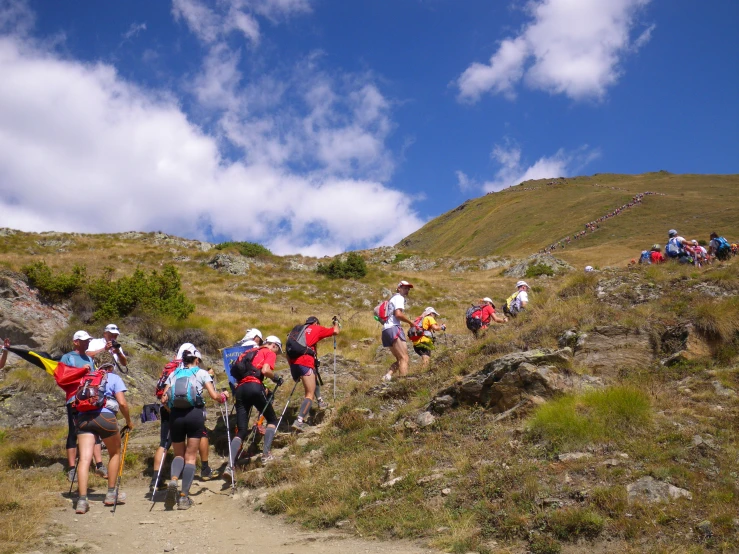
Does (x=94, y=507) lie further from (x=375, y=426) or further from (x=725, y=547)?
(x=725, y=547)

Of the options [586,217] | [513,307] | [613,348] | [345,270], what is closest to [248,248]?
[345,270]

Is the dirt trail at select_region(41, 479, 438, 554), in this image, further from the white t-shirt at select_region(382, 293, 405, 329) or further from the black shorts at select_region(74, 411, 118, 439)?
the white t-shirt at select_region(382, 293, 405, 329)

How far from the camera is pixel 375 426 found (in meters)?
8.12

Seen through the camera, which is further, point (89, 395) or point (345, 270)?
point (345, 270)

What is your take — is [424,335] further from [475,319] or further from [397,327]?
[475,319]

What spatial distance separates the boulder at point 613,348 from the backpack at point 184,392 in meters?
5.76

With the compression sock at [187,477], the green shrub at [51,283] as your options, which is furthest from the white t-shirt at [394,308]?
the green shrub at [51,283]

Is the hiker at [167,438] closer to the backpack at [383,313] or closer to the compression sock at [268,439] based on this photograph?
the compression sock at [268,439]

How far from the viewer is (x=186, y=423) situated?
22.7 ft

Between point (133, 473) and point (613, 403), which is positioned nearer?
point (613, 403)

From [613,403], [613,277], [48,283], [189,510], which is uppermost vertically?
[48,283]

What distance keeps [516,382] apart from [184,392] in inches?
179

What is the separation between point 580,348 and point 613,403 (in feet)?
7.17

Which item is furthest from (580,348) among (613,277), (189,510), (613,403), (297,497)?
(189,510)
